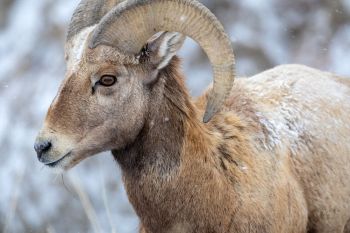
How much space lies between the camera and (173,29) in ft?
17.5

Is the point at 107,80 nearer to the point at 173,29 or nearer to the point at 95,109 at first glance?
the point at 95,109

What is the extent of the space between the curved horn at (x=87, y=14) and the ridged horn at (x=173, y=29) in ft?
1.53

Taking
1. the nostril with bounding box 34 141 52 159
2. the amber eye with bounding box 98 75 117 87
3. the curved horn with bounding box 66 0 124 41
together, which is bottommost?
the nostril with bounding box 34 141 52 159

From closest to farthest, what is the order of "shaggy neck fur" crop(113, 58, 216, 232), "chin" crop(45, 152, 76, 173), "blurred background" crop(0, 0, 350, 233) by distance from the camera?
"chin" crop(45, 152, 76, 173)
"shaggy neck fur" crop(113, 58, 216, 232)
"blurred background" crop(0, 0, 350, 233)

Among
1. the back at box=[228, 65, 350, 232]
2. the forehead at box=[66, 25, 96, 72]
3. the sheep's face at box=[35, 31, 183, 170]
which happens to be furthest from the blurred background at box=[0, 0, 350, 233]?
the sheep's face at box=[35, 31, 183, 170]

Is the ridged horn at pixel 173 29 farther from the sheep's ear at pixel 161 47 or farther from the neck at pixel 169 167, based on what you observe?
the neck at pixel 169 167

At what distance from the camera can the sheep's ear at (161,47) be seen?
5402 millimetres

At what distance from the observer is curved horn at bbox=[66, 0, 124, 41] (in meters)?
5.69

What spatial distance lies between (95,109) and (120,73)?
0.28 meters

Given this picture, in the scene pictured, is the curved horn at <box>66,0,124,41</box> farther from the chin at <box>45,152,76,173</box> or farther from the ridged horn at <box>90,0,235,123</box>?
the chin at <box>45,152,76,173</box>

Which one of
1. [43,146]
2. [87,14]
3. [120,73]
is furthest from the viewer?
[87,14]

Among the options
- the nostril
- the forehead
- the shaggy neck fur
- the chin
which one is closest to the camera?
the nostril

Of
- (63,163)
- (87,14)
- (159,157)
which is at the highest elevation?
(87,14)

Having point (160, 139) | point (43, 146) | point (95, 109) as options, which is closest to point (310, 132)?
point (160, 139)
